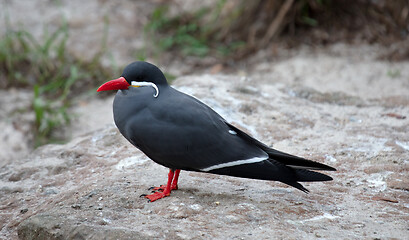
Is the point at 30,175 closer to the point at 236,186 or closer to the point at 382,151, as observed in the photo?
the point at 236,186

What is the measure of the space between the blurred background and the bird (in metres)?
2.97

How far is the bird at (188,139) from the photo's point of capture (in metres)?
2.71

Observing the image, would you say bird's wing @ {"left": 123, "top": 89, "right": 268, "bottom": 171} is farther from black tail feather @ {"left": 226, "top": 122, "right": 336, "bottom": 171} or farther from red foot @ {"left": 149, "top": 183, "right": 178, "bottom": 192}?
red foot @ {"left": 149, "top": 183, "right": 178, "bottom": 192}

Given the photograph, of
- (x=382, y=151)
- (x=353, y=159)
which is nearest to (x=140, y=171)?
(x=353, y=159)

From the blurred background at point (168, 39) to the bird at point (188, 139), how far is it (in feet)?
9.74

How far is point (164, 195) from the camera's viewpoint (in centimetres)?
288

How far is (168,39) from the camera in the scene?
6.98 m

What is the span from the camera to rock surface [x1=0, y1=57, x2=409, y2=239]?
258 cm

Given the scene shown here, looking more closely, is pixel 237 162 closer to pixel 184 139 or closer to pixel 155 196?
pixel 184 139

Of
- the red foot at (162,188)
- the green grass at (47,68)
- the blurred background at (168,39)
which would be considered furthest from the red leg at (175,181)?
the green grass at (47,68)

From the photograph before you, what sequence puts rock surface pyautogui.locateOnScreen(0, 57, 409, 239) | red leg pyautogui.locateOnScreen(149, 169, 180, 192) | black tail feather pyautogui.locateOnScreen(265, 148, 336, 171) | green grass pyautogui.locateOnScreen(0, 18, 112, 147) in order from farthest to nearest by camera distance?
green grass pyautogui.locateOnScreen(0, 18, 112, 147)
red leg pyautogui.locateOnScreen(149, 169, 180, 192)
black tail feather pyautogui.locateOnScreen(265, 148, 336, 171)
rock surface pyautogui.locateOnScreen(0, 57, 409, 239)

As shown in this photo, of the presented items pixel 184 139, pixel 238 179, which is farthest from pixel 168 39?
pixel 184 139

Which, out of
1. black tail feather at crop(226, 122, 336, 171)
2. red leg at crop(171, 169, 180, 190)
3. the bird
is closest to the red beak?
the bird

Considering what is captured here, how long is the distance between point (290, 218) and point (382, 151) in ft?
3.80
